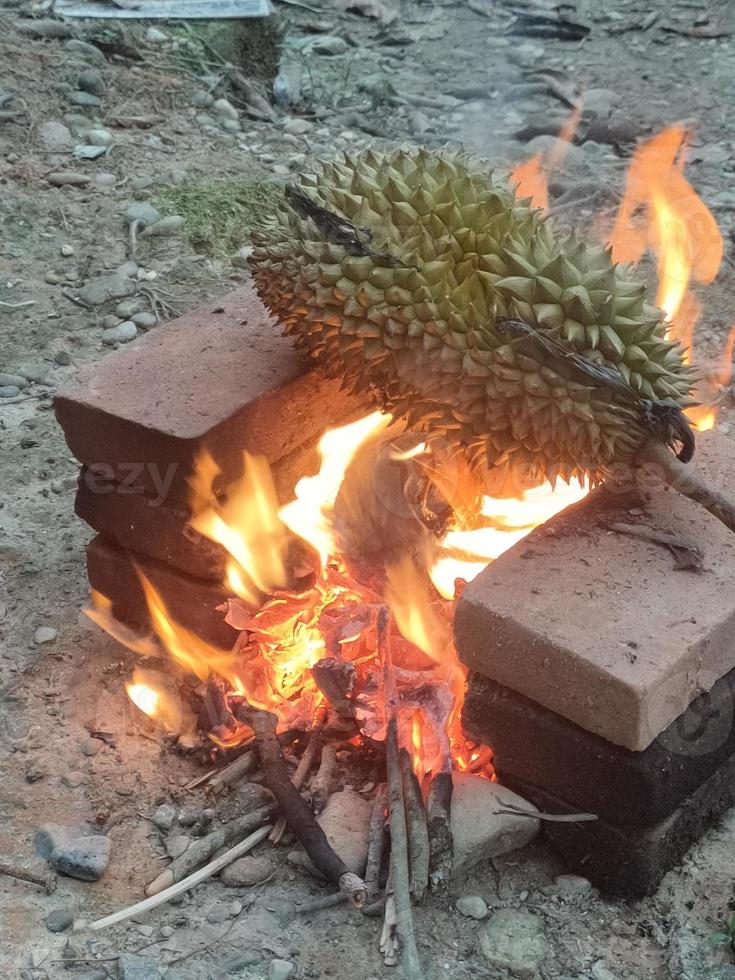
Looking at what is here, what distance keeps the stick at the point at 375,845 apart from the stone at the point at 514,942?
24 cm

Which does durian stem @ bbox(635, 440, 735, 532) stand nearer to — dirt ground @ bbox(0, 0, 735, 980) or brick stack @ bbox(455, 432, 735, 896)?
brick stack @ bbox(455, 432, 735, 896)

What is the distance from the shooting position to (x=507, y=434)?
243 cm

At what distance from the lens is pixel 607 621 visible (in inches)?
89.2

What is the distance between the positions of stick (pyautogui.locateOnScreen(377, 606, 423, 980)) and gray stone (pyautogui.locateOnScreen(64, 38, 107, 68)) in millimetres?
4895

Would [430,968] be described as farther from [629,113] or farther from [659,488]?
[629,113]

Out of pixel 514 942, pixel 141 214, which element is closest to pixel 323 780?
pixel 514 942

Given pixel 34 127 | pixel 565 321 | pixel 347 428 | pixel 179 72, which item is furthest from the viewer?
pixel 179 72

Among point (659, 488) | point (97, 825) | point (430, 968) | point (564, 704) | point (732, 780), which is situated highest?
point (659, 488)

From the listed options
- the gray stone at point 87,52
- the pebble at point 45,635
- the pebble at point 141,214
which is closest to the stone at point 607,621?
the pebble at point 45,635

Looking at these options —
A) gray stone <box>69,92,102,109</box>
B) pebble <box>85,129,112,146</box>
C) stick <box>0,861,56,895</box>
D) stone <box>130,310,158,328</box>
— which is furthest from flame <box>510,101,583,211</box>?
stick <box>0,861,56,895</box>

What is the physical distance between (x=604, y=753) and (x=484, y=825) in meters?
0.33

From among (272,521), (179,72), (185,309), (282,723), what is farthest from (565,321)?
(179,72)

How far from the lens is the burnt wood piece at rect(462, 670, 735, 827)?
2.22m

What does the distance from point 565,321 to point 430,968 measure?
1322mm
